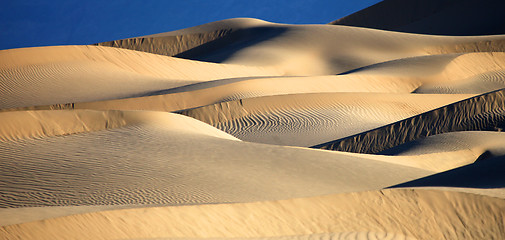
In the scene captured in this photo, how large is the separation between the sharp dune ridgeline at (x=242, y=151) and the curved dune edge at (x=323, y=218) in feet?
0.05

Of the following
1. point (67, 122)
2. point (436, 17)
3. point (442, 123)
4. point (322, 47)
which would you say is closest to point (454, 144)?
point (442, 123)

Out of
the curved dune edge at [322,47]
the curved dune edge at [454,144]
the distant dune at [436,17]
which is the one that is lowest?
the curved dune edge at [454,144]

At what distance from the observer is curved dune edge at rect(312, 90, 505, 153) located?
16062mm

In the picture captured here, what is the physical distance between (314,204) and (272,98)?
11920mm

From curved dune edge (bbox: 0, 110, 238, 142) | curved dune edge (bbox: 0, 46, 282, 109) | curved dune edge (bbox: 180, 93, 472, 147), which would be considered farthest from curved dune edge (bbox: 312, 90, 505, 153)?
curved dune edge (bbox: 0, 46, 282, 109)

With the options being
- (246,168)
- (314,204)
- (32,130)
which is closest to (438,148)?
(246,168)

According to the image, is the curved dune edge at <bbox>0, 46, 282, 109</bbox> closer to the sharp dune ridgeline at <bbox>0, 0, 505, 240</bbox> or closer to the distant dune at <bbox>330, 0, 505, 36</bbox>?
the sharp dune ridgeline at <bbox>0, 0, 505, 240</bbox>

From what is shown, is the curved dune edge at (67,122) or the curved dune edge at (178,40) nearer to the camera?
the curved dune edge at (67,122)

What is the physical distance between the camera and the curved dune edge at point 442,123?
1606 cm

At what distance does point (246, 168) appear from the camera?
9.88m

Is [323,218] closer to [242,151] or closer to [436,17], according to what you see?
[242,151]

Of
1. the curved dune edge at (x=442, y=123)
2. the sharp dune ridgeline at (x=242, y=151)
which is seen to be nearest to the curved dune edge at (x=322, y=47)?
the sharp dune ridgeline at (x=242, y=151)

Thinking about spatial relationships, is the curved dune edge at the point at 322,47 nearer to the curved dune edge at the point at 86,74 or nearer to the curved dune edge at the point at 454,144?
the curved dune edge at the point at 86,74

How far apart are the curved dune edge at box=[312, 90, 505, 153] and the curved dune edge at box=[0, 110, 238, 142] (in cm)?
481
